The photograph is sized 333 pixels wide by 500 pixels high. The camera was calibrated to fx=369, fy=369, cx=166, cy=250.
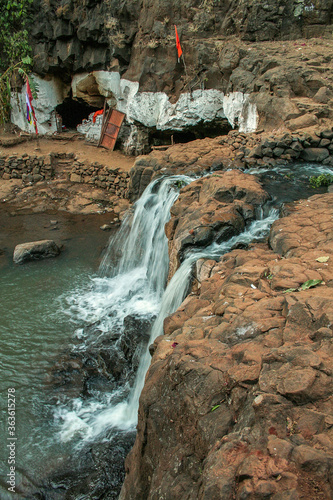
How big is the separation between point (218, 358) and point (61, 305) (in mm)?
5642

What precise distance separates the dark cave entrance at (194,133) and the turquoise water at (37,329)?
192 inches

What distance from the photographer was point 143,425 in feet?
11.7

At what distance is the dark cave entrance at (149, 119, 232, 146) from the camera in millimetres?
13602

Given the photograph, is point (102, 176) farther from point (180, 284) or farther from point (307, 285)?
point (307, 285)

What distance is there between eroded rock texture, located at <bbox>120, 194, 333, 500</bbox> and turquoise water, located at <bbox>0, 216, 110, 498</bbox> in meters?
1.97

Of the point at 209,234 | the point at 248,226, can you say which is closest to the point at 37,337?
the point at 209,234

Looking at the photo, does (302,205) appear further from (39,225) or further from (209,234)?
(39,225)

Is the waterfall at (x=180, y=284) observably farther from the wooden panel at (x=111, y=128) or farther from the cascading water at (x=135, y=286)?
the wooden panel at (x=111, y=128)

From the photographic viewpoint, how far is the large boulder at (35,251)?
386 inches

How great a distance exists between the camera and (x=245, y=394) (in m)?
2.91

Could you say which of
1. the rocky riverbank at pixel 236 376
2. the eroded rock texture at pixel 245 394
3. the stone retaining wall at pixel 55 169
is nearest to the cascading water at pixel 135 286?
the rocky riverbank at pixel 236 376

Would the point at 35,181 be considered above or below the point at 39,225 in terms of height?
above

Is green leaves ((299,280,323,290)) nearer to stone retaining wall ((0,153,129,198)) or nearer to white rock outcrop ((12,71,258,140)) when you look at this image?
white rock outcrop ((12,71,258,140))

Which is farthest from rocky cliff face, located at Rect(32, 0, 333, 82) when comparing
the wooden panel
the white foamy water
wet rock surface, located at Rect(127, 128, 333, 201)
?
the white foamy water
